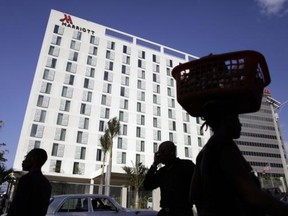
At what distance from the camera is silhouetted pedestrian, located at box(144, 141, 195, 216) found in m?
2.67

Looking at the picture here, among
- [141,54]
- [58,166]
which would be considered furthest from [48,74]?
[141,54]

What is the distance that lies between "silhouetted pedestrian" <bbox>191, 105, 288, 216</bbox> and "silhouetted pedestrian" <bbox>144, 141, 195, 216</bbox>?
4.00 feet

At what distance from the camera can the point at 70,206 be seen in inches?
279

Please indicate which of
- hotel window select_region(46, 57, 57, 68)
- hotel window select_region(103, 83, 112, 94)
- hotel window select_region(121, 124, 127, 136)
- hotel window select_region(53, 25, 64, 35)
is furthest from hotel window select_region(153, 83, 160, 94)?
hotel window select_region(53, 25, 64, 35)

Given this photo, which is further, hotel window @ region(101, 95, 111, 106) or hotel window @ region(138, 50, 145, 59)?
hotel window @ region(138, 50, 145, 59)

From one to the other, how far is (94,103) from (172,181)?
41443 mm

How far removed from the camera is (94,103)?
141 ft

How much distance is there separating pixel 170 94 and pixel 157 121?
7.92m

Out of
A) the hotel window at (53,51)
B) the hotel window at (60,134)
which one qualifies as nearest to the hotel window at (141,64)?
the hotel window at (53,51)

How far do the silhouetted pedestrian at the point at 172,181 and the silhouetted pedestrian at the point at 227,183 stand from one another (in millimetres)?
1221

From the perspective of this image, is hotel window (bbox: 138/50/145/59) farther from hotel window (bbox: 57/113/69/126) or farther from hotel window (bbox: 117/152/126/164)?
hotel window (bbox: 117/152/126/164)

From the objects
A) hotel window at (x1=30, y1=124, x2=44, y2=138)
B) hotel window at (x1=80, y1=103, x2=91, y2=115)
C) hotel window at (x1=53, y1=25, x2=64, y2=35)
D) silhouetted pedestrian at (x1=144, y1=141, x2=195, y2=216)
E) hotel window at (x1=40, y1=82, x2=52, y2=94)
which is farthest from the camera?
hotel window at (x1=53, y1=25, x2=64, y2=35)

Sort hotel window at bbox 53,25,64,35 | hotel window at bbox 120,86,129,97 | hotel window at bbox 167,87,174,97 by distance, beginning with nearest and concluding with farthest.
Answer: hotel window at bbox 53,25,64,35 → hotel window at bbox 120,86,129,97 → hotel window at bbox 167,87,174,97

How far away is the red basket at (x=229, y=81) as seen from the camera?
1638mm
